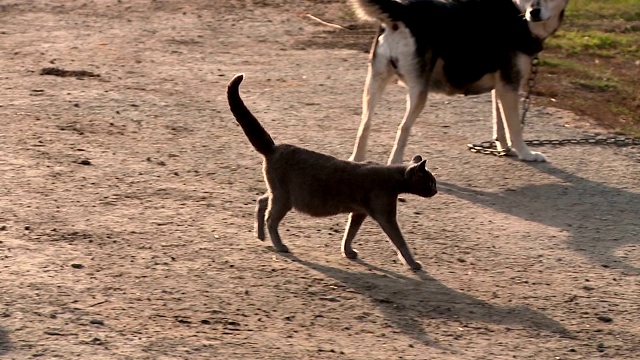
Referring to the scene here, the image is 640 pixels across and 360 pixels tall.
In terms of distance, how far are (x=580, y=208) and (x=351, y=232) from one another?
2176mm

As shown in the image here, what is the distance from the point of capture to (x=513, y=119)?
31.9 feet

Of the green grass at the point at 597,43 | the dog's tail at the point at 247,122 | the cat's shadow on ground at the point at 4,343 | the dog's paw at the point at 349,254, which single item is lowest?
the green grass at the point at 597,43

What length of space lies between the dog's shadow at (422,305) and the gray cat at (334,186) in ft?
0.85

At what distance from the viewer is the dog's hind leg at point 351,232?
7.18 metres

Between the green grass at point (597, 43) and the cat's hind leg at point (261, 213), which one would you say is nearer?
the cat's hind leg at point (261, 213)

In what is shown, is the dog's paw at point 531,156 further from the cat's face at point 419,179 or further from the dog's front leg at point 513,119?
the cat's face at point 419,179

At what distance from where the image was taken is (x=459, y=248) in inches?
299

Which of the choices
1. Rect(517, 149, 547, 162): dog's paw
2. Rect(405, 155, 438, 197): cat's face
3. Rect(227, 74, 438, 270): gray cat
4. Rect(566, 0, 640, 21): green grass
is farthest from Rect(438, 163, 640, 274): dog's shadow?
Rect(566, 0, 640, 21): green grass

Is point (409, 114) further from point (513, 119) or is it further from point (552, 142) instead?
point (552, 142)

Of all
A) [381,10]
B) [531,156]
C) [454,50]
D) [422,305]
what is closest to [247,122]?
[422,305]

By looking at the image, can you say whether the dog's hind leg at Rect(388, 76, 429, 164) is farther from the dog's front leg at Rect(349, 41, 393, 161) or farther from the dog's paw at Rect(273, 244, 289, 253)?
the dog's paw at Rect(273, 244, 289, 253)

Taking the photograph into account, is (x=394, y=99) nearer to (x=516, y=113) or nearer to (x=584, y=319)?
(x=516, y=113)

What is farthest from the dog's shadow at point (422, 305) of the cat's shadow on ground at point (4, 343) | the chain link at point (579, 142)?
the chain link at point (579, 142)

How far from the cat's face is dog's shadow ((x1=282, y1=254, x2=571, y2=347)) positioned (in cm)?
47
